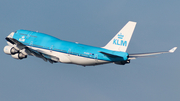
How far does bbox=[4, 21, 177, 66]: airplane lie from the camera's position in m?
71.4

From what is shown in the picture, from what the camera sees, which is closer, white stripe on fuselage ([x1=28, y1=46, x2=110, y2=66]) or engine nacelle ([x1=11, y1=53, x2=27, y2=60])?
white stripe on fuselage ([x1=28, y1=46, x2=110, y2=66])

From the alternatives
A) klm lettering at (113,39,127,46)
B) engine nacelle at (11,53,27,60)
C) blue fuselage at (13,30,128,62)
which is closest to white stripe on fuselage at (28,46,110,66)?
blue fuselage at (13,30,128,62)

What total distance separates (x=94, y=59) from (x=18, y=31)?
60.5ft

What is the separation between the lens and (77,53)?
244 feet

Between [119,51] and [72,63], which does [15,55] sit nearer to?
[72,63]

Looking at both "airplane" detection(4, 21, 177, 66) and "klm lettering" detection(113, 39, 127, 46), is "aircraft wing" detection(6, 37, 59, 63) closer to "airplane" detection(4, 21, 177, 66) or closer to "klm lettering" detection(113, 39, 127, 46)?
"airplane" detection(4, 21, 177, 66)

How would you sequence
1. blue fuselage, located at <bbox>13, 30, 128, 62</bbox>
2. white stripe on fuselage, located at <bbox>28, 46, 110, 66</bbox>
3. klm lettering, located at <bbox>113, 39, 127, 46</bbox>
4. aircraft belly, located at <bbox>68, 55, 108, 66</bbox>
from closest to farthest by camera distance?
klm lettering, located at <bbox>113, 39, 127, 46</bbox>
blue fuselage, located at <bbox>13, 30, 128, 62</bbox>
aircraft belly, located at <bbox>68, 55, 108, 66</bbox>
white stripe on fuselage, located at <bbox>28, 46, 110, 66</bbox>

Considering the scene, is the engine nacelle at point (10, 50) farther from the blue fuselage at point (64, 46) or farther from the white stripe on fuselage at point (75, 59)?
the white stripe on fuselage at point (75, 59)

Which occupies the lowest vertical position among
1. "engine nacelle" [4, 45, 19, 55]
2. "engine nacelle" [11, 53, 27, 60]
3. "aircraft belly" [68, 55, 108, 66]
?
"aircraft belly" [68, 55, 108, 66]

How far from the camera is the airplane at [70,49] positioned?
7138 centimetres

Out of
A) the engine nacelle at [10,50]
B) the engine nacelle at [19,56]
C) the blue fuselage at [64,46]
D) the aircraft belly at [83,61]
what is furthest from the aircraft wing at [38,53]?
the engine nacelle at [10,50]

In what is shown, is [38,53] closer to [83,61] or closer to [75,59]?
[75,59]

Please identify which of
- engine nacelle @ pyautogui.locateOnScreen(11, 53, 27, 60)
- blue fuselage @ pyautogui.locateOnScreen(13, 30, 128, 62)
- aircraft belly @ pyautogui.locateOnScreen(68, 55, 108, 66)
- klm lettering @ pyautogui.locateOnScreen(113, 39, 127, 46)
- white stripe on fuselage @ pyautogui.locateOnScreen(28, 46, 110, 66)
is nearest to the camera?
klm lettering @ pyautogui.locateOnScreen(113, 39, 127, 46)

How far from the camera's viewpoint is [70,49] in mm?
75188
